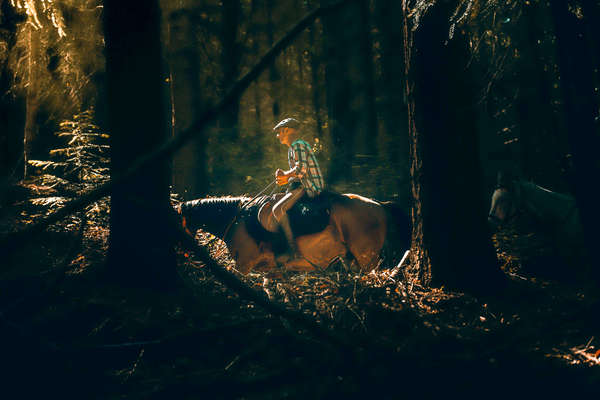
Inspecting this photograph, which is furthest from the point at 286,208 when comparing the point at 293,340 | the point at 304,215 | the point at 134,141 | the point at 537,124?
the point at 537,124

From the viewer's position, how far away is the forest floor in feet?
8.72

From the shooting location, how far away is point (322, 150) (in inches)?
621

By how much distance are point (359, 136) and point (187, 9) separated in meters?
8.30

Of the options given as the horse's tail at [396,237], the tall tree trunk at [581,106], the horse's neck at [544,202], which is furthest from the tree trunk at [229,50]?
the tall tree trunk at [581,106]

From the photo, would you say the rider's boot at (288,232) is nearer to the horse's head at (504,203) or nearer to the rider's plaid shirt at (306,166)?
the rider's plaid shirt at (306,166)

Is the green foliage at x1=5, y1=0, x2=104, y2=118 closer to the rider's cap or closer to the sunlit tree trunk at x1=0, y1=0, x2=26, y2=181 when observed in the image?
the sunlit tree trunk at x1=0, y1=0, x2=26, y2=181

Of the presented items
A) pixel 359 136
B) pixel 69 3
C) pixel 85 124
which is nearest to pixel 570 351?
pixel 85 124

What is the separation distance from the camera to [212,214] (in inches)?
205

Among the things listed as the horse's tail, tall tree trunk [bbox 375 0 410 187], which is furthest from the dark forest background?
tall tree trunk [bbox 375 0 410 187]

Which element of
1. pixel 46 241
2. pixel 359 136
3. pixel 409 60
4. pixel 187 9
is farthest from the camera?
pixel 359 136

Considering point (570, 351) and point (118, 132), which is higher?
point (118, 132)

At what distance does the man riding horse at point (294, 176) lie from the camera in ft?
15.9

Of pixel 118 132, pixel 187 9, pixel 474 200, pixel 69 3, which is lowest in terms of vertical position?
pixel 474 200

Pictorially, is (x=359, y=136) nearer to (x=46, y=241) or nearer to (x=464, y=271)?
(x=464, y=271)
